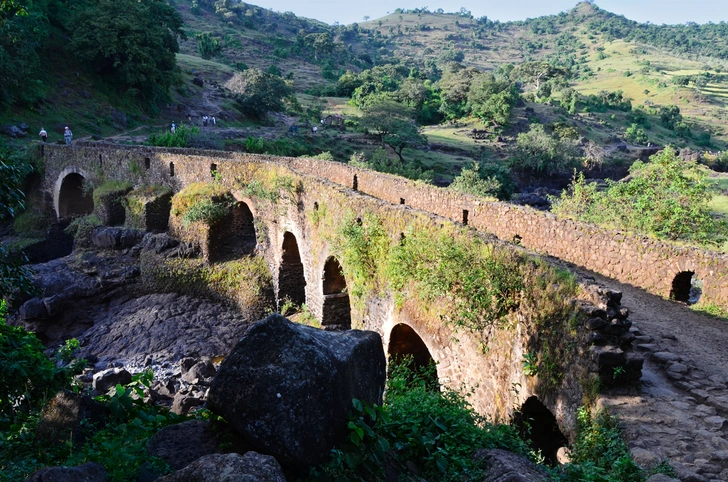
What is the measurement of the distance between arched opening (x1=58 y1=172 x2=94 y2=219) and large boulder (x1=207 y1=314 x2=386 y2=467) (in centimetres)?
2333

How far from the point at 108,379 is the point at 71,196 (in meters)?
15.6

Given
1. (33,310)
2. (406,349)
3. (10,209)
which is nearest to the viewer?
(10,209)

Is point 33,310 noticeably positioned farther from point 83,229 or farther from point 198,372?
point 198,372

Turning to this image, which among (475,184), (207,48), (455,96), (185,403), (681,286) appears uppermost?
(207,48)

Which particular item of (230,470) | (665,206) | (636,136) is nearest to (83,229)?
(665,206)

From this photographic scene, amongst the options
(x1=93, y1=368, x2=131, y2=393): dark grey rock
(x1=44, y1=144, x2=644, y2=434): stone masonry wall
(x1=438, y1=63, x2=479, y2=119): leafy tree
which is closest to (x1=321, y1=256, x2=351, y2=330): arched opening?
(x1=44, y1=144, x2=644, y2=434): stone masonry wall

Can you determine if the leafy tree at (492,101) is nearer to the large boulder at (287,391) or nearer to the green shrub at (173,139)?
the green shrub at (173,139)

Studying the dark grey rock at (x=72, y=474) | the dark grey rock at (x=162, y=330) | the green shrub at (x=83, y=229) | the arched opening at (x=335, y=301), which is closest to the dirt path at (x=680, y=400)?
the dark grey rock at (x=72, y=474)

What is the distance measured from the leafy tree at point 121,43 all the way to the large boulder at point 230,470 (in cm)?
3740

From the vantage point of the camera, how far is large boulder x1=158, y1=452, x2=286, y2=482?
3.40 m

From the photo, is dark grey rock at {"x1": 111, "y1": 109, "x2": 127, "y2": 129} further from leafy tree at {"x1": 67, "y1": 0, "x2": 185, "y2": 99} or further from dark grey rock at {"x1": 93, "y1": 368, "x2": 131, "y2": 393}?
dark grey rock at {"x1": 93, "y1": 368, "x2": 131, "y2": 393}

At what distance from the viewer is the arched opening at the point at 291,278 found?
16781 mm

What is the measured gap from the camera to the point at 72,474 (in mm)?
3586

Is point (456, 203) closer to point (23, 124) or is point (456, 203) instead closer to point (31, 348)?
point (31, 348)
